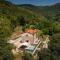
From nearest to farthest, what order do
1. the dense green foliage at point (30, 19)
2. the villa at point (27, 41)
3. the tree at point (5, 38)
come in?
the tree at point (5, 38)
the villa at point (27, 41)
the dense green foliage at point (30, 19)

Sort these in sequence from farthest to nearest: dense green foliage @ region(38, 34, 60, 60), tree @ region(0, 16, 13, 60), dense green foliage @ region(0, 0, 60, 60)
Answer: dense green foliage @ region(0, 0, 60, 60) → dense green foliage @ region(38, 34, 60, 60) → tree @ region(0, 16, 13, 60)

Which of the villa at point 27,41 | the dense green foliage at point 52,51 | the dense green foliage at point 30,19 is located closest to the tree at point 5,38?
the dense green foliage at point 30,19

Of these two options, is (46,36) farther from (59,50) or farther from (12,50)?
(12,50)

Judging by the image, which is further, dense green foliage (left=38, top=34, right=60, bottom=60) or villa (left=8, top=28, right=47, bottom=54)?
villa (left=8, top=28, right=47, bottom=54)

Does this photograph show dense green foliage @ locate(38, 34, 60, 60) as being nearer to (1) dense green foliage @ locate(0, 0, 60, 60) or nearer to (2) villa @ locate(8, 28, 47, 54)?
(1) dense green foliage @ locate(0, 0, 60, 60)

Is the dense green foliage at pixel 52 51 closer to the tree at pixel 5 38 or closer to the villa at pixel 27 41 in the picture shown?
the villa at pixel 27 41

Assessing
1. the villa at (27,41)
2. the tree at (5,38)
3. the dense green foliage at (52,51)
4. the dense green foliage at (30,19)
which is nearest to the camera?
the tree at (5,38)

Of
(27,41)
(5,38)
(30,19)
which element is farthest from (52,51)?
(30,19)

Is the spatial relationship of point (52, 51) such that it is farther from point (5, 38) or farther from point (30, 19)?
point (30, 19)

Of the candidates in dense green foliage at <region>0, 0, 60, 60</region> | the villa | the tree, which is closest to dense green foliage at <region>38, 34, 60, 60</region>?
dense green foliage at <region>0, 0, 60, 60</region>

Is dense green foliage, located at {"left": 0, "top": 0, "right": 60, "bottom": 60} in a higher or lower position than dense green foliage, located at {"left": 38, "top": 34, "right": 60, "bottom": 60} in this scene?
higher

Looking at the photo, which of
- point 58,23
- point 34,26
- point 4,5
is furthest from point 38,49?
point 4,5
